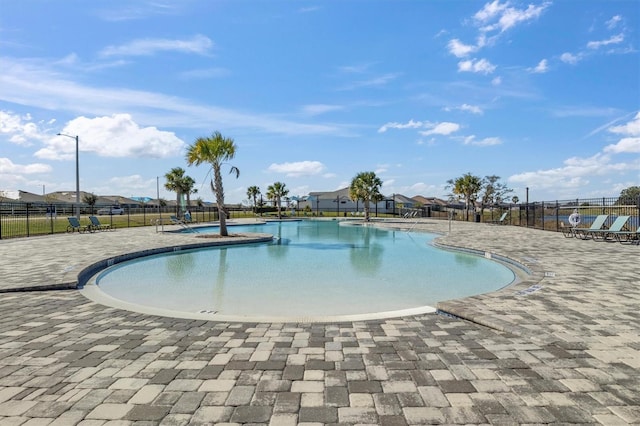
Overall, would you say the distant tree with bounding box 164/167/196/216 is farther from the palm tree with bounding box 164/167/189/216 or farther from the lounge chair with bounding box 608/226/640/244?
the lounge chair with bounding box 608/226/640/244

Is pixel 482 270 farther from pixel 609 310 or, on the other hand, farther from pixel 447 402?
pixel 447 402

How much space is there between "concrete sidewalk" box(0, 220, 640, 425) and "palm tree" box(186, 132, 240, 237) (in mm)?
→ 11672

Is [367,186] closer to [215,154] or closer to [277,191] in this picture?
[277,191]

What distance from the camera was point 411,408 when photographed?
243cm

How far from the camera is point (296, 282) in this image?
7.98 metres

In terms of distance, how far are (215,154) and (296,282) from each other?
10.2 meters

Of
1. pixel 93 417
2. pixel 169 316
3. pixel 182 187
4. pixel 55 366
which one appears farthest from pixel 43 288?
pixel 182 187

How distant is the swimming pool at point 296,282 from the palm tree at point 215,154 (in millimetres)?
4555

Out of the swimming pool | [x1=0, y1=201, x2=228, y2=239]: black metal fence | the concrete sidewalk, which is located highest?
[x1=0, y1=201, x2=228, y2=239]: black metal fence

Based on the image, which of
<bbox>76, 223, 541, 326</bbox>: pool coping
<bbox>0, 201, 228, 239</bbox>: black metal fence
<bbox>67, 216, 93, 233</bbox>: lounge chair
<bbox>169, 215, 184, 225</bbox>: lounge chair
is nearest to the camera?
<bbox>76, 223, 541, 326</bbox>: pool coping

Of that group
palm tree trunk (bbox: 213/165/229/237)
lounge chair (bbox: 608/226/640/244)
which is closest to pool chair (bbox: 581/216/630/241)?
lounge chair (bbox: 608/226/640/244)

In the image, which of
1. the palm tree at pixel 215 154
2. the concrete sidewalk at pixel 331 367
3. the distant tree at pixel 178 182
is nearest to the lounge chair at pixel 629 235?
the concrete sidewalk at pixel 331 367

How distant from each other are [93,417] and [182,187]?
4232cm

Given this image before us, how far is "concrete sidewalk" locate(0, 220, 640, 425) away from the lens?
94.2 inches
